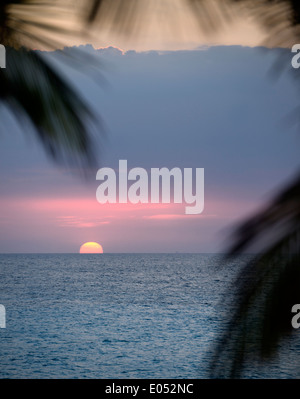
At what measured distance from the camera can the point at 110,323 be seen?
51250 millimetres

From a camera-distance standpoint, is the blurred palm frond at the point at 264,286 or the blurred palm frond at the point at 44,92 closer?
the blurred palm frond at the point at 264,286

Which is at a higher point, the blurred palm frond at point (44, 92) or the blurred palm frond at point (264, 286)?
the blurred palm frond at point (44, 92)

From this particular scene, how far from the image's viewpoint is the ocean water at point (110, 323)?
3453 centimetres

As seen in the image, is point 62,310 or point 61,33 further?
point 62,310

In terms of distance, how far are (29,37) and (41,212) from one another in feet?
261

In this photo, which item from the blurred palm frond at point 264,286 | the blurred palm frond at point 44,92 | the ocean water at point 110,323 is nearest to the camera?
the blurred palm frond at point 264,286

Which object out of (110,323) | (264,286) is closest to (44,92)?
(264,286)

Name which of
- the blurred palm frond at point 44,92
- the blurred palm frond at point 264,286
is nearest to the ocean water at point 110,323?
the blurred palm frond at point 44,92

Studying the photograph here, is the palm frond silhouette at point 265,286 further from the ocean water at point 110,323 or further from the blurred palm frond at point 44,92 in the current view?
the ocean water at point 110,323
